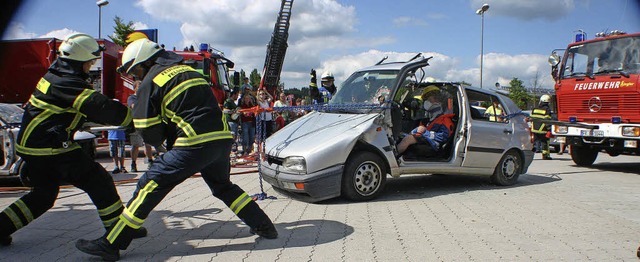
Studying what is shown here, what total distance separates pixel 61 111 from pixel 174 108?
97cm

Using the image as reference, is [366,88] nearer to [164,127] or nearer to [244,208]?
[244,208]

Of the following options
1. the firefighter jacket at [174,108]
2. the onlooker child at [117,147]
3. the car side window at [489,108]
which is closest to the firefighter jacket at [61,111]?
the firefighter jacket at [174,108]

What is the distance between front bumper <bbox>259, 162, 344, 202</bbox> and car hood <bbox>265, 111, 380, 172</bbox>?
0.29ft

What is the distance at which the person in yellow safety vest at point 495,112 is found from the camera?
7.34 meters

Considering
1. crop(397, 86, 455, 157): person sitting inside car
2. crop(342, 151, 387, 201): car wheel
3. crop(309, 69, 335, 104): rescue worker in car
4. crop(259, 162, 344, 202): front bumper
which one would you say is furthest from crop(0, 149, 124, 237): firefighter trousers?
crop(309, 69, 335, 104): rescue worker in car

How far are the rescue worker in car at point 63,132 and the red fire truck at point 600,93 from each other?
8191 millimetres

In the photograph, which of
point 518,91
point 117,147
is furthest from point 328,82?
point 518,91

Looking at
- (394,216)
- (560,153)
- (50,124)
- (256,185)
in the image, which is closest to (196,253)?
(50,124)

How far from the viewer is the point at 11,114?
7602 millimetres

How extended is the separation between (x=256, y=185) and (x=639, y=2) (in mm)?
5450

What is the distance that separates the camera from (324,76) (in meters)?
9.02

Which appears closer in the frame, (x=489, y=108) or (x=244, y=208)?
(x=244, y=208)

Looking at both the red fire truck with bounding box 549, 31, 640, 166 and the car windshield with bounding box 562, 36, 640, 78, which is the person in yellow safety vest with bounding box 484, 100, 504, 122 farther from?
the car windshield with bounding box 562, 36, 640, 78

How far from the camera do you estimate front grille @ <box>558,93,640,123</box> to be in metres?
8.62
